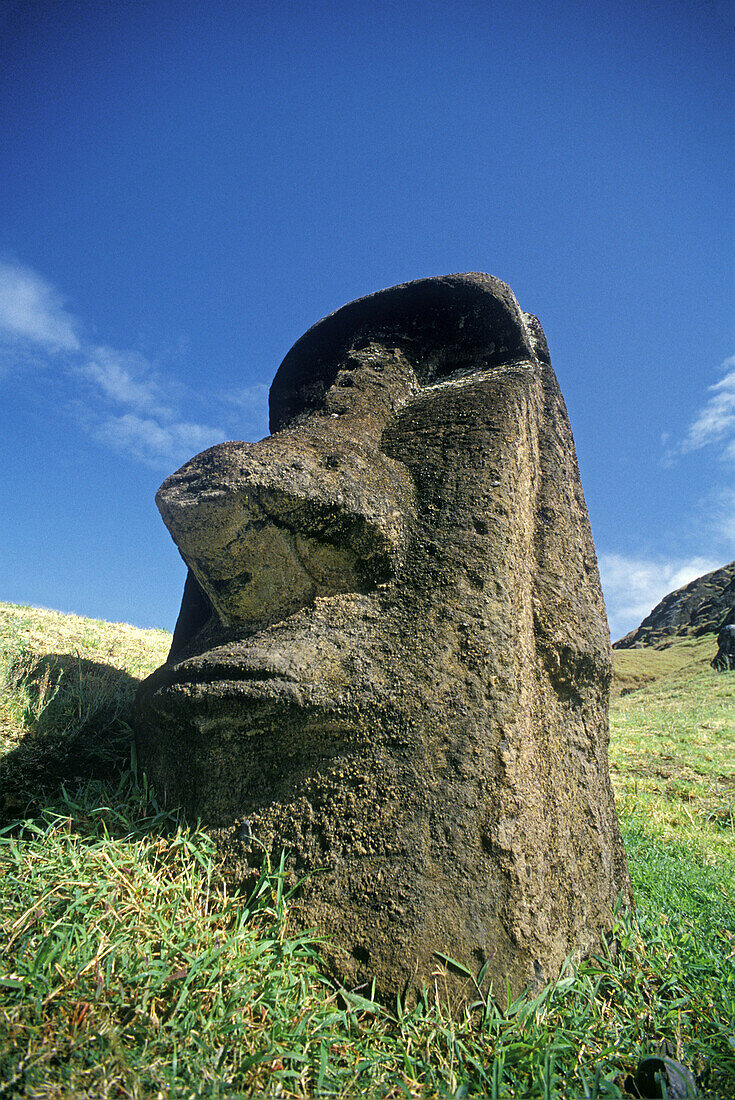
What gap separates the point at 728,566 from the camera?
53250 millimetres

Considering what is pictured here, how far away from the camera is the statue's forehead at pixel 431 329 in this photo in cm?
324

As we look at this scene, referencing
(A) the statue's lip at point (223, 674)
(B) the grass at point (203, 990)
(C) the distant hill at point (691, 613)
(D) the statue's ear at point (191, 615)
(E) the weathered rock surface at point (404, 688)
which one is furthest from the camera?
(C) the distant hill at point (691, 613)

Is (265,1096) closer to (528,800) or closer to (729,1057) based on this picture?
(528,800)

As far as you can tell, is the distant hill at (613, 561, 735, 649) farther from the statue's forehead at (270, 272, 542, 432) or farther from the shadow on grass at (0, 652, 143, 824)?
the shadow on grass at (0, 652, 143, 824)

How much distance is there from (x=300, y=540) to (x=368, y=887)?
1206mm

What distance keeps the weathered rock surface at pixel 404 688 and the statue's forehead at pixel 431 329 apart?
254 mm

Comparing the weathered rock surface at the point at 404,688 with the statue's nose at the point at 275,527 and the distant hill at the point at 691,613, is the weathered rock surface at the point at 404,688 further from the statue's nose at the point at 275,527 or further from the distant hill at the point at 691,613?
the distant hill at the point at 691,613

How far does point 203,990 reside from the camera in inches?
63.6

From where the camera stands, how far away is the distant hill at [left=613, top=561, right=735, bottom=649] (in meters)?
35.7

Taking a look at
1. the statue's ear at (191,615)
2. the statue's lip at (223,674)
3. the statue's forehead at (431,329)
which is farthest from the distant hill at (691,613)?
the statue's lip at (223,674)

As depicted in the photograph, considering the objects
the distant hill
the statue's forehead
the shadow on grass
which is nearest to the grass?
the shadow on grass

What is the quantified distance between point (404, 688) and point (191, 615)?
1613 millimetres

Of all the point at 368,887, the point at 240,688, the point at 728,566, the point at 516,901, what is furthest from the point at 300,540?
the point at 728,566

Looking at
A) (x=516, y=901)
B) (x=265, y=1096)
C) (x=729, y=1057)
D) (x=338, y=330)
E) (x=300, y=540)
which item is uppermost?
(x=338, y=330)
